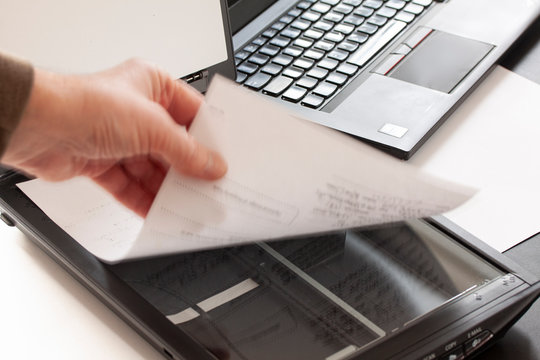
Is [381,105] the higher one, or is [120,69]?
[120,69]

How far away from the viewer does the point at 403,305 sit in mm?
574

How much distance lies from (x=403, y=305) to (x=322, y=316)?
2.7 inches

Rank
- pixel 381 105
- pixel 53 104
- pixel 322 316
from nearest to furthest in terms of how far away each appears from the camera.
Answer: pixel 53 104
pixel 322 316
pixel 381 105

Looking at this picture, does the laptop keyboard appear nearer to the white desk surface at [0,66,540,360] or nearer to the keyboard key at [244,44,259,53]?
the keyboard key at [244,44,259,53]

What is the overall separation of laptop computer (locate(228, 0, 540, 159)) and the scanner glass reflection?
0.63 feet

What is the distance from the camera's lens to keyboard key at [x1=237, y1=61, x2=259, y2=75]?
905 mm

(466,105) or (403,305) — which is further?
(466,105)

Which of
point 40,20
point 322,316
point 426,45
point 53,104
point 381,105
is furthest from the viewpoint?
point 426,45

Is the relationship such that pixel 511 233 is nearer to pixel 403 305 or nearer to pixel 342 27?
pixel 403 305

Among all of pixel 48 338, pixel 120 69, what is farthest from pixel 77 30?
pixel 48 338

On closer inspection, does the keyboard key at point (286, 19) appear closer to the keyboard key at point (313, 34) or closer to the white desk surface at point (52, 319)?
the keyboard key at point (313, 34)

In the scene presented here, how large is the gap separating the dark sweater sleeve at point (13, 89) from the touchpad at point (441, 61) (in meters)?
0.54

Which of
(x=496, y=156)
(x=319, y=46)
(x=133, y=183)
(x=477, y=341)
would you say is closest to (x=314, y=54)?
(x=319, y=46)

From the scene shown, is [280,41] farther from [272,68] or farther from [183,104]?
[183,104]
